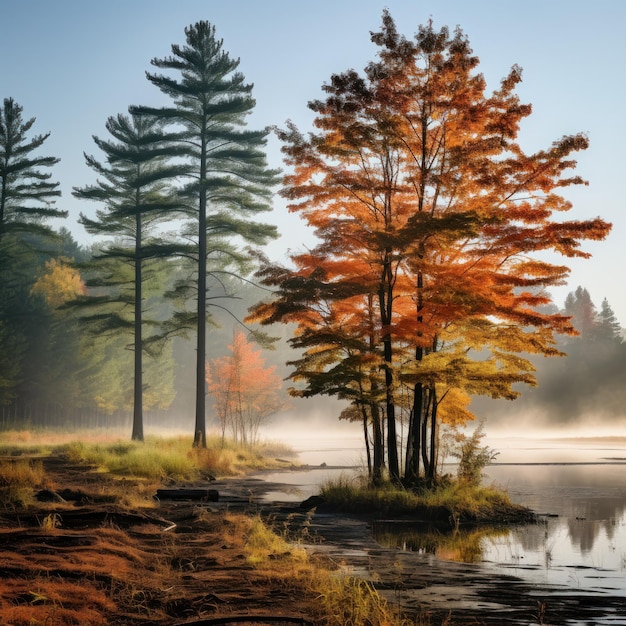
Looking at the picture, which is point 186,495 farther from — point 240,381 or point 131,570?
point 240,381

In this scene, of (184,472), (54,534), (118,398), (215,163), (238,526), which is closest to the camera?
(54,534)

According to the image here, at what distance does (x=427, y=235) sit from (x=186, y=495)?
7.90m

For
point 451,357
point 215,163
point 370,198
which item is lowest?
point 451,357

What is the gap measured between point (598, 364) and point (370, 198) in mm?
79634

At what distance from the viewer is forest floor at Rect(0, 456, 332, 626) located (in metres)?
7.67

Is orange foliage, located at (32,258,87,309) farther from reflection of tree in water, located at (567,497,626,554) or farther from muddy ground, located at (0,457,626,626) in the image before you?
muddy ground, located at (0,457,626,626)

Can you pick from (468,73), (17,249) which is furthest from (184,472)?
(17,249)

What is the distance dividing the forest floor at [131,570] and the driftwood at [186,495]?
3739 millimetres

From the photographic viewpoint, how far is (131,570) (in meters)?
9.37

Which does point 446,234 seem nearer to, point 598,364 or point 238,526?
point 238,526

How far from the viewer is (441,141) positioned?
1995 cm

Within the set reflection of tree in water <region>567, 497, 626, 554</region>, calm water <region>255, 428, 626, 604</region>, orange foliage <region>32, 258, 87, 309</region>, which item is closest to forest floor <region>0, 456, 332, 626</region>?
calm water <region>255, 428, 626, 604</region>

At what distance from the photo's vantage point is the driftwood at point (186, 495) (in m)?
18.5

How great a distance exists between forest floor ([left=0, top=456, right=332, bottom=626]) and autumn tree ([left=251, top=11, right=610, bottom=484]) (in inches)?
252
